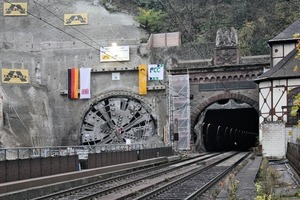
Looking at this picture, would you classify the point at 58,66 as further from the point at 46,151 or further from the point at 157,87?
the point at 46,151

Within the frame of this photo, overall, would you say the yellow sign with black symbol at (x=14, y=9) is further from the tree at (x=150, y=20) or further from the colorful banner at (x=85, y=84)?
the tree at (x=150, y=20)

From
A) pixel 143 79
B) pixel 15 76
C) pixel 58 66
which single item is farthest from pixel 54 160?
pixel 15 76

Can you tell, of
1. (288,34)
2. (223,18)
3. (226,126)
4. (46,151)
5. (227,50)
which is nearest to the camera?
(46,151)

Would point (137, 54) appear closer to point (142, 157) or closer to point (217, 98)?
point (217, 98)

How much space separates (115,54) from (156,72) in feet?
14.1

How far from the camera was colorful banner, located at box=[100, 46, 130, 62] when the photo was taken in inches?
1832

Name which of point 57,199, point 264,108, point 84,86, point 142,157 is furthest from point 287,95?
point 57,199

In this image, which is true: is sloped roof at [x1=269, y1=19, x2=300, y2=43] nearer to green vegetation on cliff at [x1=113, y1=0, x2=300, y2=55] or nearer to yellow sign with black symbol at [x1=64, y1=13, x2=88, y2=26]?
green vegetation on cliff at [x1=113, y1=0, x2=300, y2=55]

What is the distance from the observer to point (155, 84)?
45406 millimetres

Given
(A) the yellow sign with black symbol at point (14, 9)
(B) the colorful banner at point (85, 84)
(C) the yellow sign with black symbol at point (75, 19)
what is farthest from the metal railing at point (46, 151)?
(A) the yellow sign with black symbol at point (14, 9)

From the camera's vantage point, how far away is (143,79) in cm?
4544

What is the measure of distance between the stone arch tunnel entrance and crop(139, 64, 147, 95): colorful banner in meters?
6.64

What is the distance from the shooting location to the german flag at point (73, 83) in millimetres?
46688

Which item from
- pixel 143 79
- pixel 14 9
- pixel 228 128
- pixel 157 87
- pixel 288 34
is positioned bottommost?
pixel 228 128
